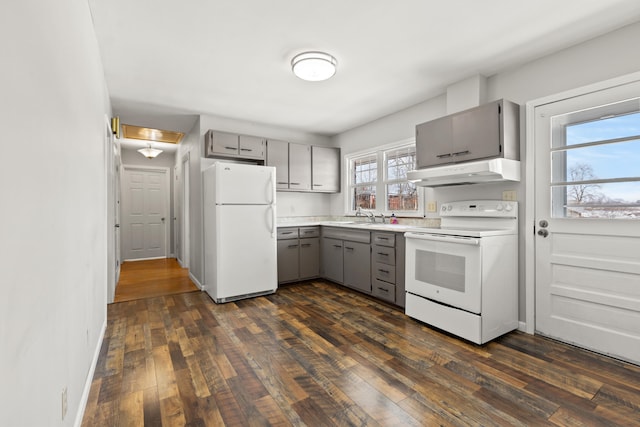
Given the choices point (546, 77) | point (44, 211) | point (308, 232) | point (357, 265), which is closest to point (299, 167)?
point (308, 232)

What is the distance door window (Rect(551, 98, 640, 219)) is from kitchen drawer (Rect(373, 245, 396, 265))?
1.51 m

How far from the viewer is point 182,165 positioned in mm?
5840

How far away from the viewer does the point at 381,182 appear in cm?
463

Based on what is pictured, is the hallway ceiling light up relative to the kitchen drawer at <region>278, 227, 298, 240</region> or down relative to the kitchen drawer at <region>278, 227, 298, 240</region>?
up

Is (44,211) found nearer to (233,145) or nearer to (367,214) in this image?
(233,145)

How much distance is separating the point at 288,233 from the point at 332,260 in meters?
0.73

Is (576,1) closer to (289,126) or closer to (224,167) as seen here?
(224,167)

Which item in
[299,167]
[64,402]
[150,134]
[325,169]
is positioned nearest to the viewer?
[64,402]

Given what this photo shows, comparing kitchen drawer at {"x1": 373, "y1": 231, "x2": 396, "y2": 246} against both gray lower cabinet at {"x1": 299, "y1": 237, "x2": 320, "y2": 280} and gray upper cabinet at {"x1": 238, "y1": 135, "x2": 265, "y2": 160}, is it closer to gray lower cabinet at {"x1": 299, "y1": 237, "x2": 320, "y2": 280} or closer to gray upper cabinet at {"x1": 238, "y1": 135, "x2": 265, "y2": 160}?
gray lower cabinet at {"x1": 299, "y1": 237, "x2": 320, "y2": 280}

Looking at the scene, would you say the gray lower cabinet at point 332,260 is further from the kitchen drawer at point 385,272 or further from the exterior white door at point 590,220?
the exterior white door at point 590,220

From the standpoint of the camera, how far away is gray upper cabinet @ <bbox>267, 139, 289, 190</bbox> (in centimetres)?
461

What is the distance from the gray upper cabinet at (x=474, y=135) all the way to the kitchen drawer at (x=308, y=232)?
1937 mm

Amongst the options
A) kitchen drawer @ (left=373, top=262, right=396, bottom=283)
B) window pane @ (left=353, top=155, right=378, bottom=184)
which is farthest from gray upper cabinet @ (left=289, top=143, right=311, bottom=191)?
kitchen drawer @ (left=373, top=262, right=396, bottom=283)

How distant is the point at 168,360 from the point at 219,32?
2.47 meters
